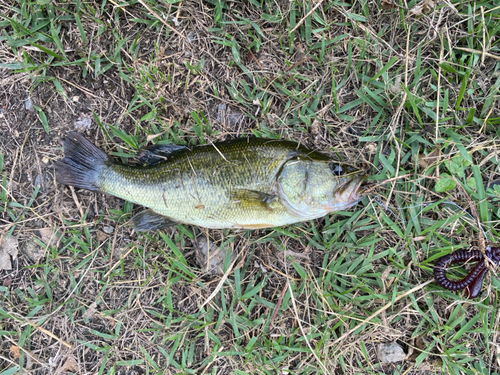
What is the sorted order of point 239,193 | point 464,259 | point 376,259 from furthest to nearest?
point 376,259, point 464,259, point 239,193

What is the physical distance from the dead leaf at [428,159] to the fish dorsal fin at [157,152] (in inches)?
93.7

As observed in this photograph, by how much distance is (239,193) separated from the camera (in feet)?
8.77

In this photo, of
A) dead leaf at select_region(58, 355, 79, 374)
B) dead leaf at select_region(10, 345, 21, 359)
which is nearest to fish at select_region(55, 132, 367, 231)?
dead leaf at select_region(58, 355, 79, 374)

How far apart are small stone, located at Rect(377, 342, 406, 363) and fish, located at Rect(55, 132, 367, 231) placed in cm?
154

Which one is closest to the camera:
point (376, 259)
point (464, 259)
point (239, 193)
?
point (239, 193)

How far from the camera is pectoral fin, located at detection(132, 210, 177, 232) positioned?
293 centimetres

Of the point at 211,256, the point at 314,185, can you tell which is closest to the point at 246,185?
the point at 314,185

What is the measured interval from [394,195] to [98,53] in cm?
341

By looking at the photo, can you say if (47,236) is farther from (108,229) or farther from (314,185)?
(314,185)

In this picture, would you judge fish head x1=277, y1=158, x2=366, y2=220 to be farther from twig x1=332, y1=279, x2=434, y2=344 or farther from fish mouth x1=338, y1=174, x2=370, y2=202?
twig x1=332, y1=279, x2=434, y2=344

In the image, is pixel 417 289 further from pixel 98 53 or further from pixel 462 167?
pixel 98 53

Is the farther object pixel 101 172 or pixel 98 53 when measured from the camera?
pixel 98 53

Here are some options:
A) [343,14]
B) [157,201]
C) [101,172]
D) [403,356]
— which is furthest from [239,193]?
[403,356]

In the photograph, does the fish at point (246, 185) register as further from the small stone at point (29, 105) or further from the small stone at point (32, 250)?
the small stone at point (29, 105)
